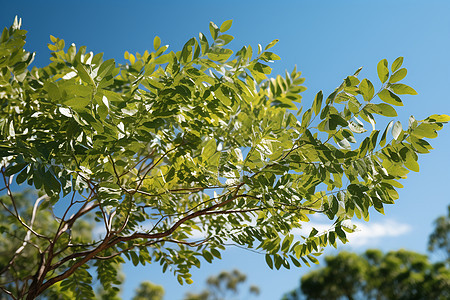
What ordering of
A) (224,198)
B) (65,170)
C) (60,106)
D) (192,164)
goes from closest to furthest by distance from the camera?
1. (60,106)
2. (65,170)
3. (192,164)
4. (224,198)

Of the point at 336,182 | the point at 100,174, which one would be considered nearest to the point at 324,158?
the point at 336,182

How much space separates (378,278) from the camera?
62.6 feet

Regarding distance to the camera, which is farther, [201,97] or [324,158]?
[201,97]

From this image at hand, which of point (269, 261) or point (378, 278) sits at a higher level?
point (378, 278)

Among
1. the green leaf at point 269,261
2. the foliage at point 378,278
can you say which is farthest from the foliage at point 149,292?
the green leaf at point 269,261

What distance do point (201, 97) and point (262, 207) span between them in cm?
58

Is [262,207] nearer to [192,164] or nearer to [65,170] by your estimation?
[192,164]

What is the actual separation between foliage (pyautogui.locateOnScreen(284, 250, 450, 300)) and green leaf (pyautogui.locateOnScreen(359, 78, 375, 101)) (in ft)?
58.5

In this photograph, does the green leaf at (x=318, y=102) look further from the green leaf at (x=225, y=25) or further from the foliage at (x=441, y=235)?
the foliage at (x=441, y=235)

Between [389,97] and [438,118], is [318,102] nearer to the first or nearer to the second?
[389,97]

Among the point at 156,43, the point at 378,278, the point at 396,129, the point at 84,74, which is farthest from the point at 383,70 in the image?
the point at 378,278

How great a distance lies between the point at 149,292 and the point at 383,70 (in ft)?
86.7

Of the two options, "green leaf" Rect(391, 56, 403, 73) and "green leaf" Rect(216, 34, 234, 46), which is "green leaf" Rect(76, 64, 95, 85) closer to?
"green leaf" Rect(216, 34, 234, 46)

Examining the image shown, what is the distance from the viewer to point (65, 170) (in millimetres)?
1376
